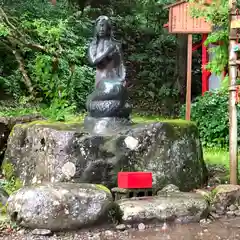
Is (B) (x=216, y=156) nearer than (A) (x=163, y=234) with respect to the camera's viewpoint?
No

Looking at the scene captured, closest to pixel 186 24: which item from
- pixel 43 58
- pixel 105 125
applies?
pixel 43 58

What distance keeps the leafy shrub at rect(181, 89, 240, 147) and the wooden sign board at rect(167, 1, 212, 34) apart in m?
1.82

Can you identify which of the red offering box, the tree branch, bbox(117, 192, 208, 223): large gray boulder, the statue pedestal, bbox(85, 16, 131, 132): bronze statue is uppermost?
the tree branch

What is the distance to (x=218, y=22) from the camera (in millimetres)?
6855

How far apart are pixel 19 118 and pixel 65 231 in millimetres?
4123

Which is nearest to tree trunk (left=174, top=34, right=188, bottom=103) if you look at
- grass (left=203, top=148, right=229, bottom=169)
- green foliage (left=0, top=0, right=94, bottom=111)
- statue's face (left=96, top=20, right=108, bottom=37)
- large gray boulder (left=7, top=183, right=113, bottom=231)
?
green foliage (left=0, top=0, right=94, bottom=111)

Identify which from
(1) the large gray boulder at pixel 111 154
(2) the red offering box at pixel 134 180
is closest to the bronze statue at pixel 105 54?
(1) the large gray boulder at pixel 111 154

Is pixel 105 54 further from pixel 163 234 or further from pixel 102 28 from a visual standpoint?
pixel 163 234

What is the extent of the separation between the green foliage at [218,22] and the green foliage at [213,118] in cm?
432

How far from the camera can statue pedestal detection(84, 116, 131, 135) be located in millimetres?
6758

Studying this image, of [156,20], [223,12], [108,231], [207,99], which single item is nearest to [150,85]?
[156,20]

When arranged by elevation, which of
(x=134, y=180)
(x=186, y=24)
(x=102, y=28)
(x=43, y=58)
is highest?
(x=186, y=24)

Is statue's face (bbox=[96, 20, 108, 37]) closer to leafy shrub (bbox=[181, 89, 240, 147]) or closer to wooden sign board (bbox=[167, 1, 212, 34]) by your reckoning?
wooden sign board (bbox=[167, 1, 212, 34])

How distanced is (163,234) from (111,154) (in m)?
1.69
